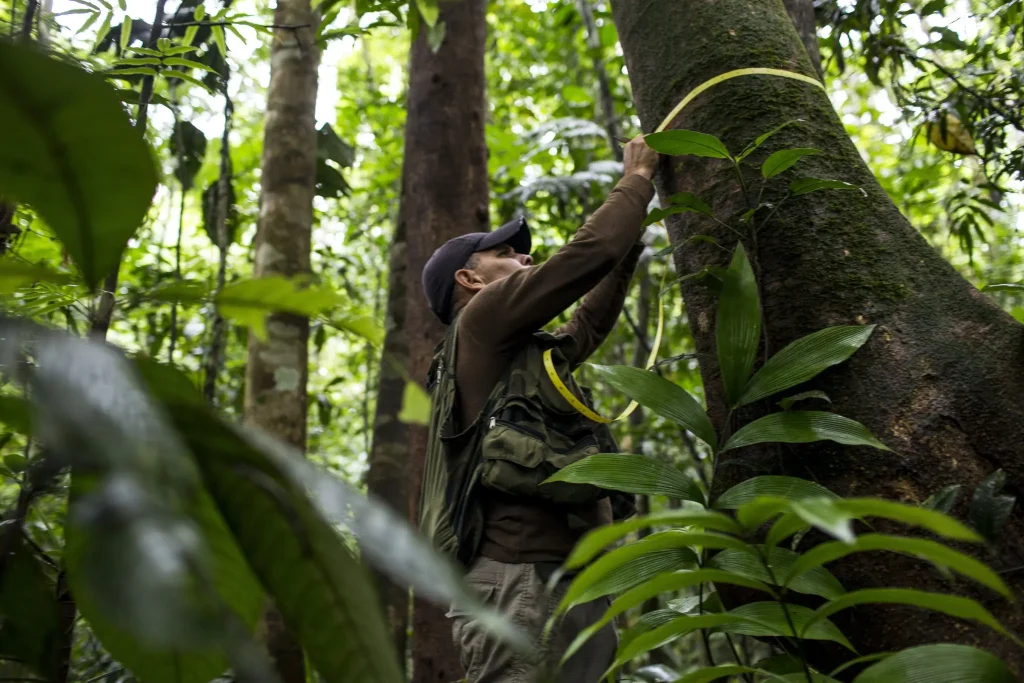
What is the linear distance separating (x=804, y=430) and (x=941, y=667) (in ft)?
1.77

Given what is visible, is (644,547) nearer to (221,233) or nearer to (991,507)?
(991,507)

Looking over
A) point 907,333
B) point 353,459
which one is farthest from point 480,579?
point 353,459

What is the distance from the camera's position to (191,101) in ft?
19.8

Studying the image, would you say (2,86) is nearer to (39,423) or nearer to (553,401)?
(39,423)

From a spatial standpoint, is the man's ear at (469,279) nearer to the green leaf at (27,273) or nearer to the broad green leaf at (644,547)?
the broad green leaf at (644,547)

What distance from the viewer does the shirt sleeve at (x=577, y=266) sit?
2.17 meters

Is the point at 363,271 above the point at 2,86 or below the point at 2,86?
above

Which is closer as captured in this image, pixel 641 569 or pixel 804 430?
pixel 641 569

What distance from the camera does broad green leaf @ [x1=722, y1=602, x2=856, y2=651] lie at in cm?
130

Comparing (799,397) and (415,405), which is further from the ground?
(799,397)

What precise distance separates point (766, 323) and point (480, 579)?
39.3 inches

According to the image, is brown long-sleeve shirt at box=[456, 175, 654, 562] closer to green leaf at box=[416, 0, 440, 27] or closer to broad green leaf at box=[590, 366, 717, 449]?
broad green leaf at box=[590, 366, 717, 449]

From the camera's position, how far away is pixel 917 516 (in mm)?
706

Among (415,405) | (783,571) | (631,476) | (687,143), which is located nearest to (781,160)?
(687,143)
